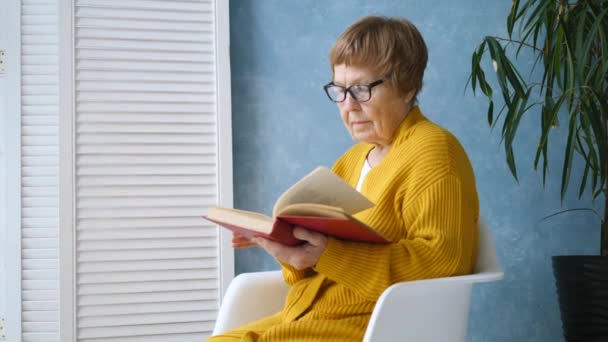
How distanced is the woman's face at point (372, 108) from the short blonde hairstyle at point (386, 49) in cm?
2

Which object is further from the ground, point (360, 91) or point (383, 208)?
point (360, 91)

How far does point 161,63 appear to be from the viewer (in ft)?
9.07

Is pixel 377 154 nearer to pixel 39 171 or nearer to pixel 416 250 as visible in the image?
pixel 416 250

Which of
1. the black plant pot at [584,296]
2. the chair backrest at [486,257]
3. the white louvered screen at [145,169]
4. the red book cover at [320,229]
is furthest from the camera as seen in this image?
the white louvered screen at [145,169]

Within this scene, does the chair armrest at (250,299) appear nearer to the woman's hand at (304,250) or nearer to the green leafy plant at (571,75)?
the woman's hand at (304,250)

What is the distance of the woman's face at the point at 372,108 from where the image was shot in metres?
1.60

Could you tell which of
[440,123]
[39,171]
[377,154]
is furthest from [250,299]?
[440,123]

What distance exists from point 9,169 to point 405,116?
1.82 meters

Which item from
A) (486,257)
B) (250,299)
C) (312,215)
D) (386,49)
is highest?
(386,49)

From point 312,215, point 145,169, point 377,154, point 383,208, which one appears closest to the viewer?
point 312,215

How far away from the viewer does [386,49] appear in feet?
5.19

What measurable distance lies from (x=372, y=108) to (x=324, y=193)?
384 millimetres

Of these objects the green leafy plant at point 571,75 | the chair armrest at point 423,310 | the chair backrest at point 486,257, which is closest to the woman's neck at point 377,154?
the chair backrest at point 486,257

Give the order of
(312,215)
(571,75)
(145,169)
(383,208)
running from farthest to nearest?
(145,169), (571,75), (383,208), (312,215)
